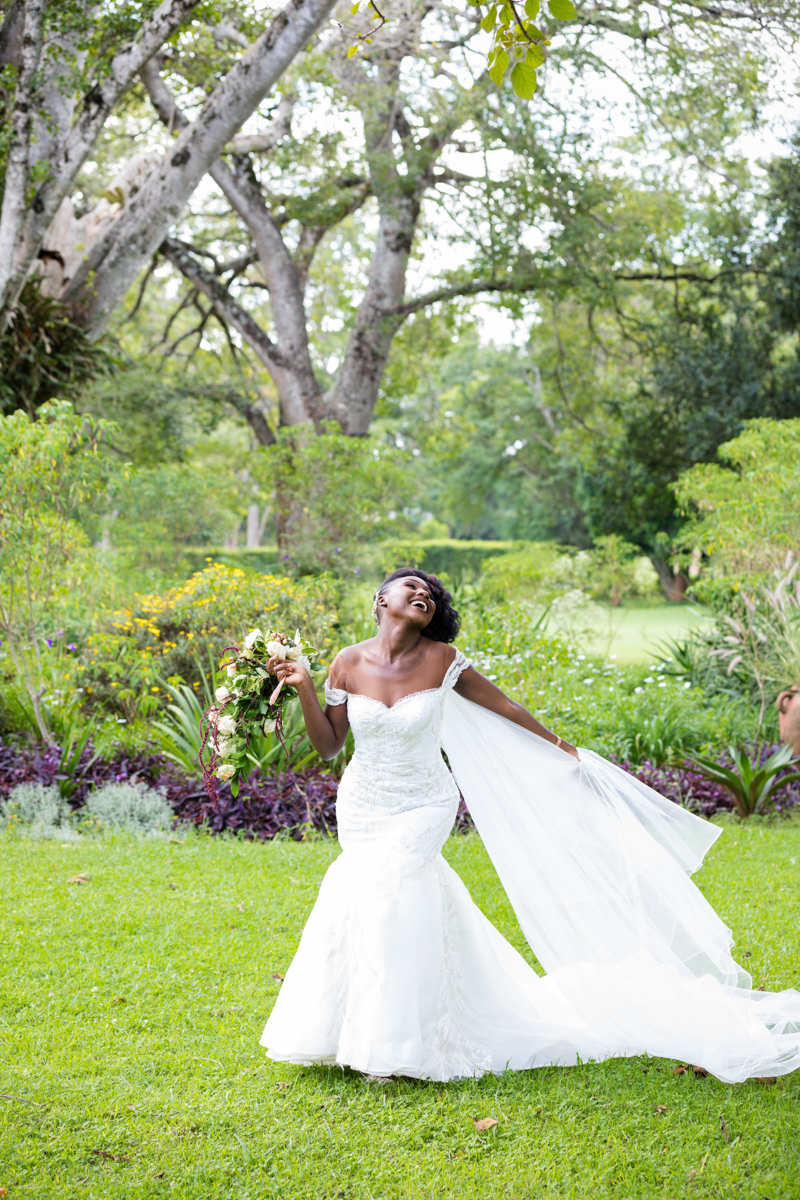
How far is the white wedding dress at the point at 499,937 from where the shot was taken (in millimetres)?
3484

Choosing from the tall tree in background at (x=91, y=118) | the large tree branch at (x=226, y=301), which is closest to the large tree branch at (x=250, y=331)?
the large tree branch at (x=226, y=301)

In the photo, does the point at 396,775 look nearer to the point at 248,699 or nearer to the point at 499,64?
the point at 248,699

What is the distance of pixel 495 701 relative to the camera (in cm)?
403

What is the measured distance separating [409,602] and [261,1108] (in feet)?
6.21

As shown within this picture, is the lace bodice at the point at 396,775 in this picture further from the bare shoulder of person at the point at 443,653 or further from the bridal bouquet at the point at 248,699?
the bridal bouquet at the point at 248,699

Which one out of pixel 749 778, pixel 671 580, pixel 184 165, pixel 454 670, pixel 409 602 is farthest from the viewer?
pixel 671 580

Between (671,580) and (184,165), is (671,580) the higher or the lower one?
the lower one

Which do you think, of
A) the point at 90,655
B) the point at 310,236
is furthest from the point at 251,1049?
the point at 310,236

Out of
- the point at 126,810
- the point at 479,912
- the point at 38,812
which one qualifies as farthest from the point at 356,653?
the point at 38,812

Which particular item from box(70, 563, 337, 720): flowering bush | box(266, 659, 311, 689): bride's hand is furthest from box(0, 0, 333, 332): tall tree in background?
box(266, 659, 311, 689): bride's hand

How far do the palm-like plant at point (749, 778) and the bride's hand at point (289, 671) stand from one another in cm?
470

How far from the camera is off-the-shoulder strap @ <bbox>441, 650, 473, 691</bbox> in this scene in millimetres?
3836

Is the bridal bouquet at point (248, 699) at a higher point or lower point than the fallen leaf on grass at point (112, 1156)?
higher

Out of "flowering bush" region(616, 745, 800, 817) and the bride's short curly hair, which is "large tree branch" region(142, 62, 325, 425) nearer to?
"flowering bush" region(616, 745, 800, 817)
